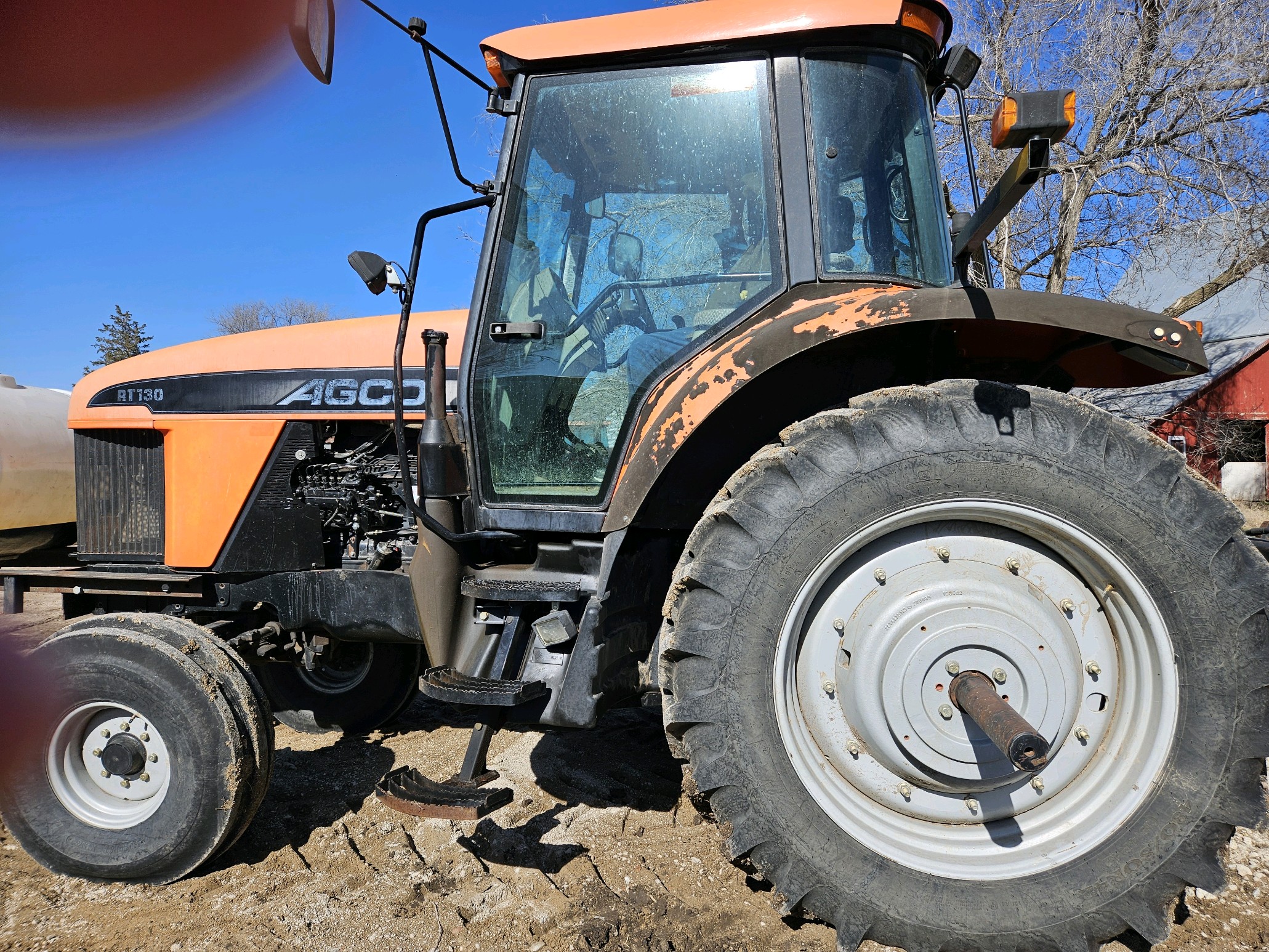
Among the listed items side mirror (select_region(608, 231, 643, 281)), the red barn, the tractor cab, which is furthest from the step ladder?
the red barn

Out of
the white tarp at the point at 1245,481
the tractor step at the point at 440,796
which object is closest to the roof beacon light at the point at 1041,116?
the tractor step at the point at 440,796

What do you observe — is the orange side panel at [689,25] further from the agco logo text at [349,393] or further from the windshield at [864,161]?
the agco logo text at [349,393]

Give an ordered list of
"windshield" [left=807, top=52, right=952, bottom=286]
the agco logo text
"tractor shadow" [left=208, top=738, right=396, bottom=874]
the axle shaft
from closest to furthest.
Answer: the axle shaft → "windshield" [left=807, top=52, right=952, bottom=286] → "tractor shadow" [left=208, top=738, right=396, bottom=874] → the agco logo text

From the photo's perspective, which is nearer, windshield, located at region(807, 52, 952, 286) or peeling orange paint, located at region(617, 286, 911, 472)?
peeling orange paint, located at region(617, 286, 911, 472)

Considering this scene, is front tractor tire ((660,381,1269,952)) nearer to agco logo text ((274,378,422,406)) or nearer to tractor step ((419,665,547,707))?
tractor step ((419,665,547,707))

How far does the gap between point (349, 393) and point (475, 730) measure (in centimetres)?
128

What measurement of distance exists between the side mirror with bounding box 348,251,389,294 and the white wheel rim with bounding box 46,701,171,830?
60.4 inches

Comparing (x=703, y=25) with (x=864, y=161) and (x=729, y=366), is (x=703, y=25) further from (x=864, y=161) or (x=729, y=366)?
(x=729, y=366)

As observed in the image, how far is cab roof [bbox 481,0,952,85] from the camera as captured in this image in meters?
2.12

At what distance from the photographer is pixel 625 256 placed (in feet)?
7.80

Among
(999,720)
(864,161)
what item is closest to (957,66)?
(864,161)

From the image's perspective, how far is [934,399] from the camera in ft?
6.06

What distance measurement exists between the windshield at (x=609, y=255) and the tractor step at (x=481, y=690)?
0.55 metres

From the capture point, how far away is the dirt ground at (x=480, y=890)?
2084 millimetres
